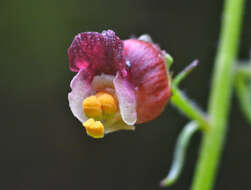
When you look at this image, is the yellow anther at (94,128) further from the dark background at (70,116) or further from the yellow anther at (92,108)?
the dark background at (70,116)

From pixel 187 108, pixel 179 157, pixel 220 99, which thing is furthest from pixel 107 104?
pixel 220 99

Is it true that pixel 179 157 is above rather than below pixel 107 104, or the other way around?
below

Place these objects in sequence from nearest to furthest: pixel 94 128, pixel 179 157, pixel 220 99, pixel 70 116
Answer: pixel 94 128, pixel 179 157, pixel 220 99, pixel 70 116

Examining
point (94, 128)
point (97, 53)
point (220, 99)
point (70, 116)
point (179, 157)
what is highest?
point (97, 53)

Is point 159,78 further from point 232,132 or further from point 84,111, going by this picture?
point 232,132

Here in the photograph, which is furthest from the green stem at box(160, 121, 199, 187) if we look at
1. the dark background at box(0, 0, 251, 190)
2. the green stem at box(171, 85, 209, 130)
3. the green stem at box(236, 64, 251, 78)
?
the dark background at box(0, 0, 251, 190)

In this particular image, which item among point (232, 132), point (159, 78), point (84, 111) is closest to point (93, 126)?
point (84, 111)

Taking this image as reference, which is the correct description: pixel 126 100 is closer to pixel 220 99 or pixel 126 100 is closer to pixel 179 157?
pixel 179 157
